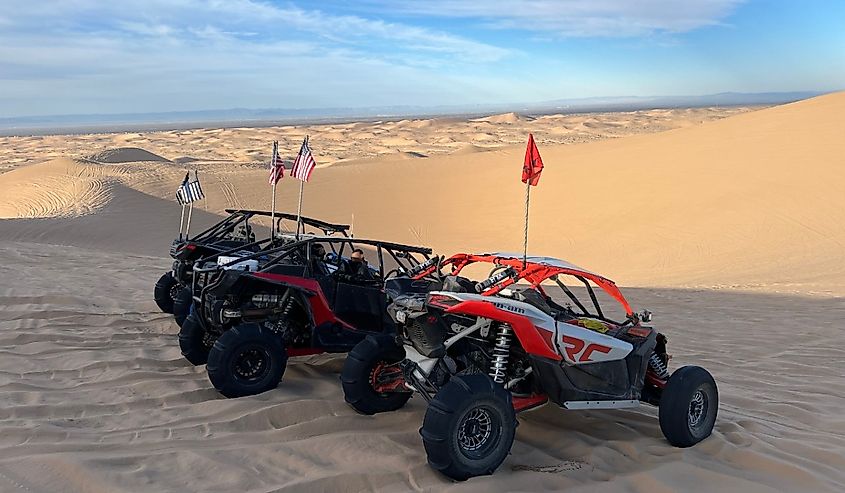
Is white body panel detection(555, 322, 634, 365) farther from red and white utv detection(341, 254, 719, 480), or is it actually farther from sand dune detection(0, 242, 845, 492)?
sand dune detection(0, 242, 845, 492)

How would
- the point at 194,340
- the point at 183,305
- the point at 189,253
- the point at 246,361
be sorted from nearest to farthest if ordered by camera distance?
1. the point at 246,361
2. the point at 194,340
3. the point at 183,305
4. the point at 189,253

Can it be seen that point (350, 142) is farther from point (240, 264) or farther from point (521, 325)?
point (521, 325)

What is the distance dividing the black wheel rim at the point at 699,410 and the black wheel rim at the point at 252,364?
11.1ft

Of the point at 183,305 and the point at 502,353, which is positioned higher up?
the point at 502,353

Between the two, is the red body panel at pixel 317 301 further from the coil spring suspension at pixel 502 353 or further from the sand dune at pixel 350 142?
the sand dune at pixel 350 142

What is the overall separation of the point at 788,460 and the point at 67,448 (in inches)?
187

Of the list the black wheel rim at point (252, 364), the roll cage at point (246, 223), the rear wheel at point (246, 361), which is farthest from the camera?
the roll cage at point (246, 223)

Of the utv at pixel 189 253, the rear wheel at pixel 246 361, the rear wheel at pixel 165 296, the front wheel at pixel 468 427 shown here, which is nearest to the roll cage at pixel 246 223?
the utv at pixel 189 253

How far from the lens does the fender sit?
4523 millimetres

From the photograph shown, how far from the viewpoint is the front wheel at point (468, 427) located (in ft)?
13.9

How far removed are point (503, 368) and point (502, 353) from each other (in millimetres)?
99

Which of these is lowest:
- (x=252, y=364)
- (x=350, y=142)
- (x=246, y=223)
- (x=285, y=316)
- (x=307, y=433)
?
(x=350, y=142)

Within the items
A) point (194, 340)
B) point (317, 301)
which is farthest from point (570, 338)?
point (194, 340)

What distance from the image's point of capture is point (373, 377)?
545cm
